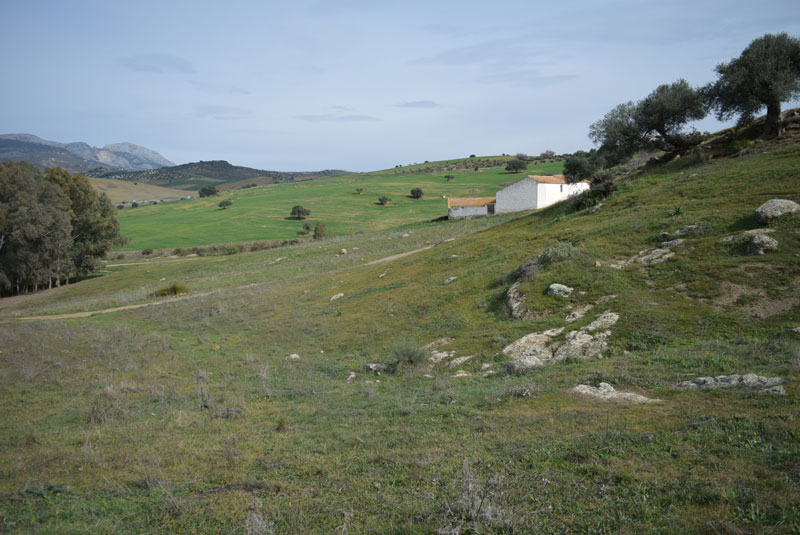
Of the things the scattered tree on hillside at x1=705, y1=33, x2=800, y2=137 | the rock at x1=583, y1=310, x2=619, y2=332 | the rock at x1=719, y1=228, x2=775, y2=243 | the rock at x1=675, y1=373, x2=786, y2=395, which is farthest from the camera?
the scattered tree on hillside at x1=705, y1=33, x2=800, y2=137

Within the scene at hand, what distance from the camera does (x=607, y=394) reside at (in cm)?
940

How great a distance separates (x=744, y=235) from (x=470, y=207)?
196 feet

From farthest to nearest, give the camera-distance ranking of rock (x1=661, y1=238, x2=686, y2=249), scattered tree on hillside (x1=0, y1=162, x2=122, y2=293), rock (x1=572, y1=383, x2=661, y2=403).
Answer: scattered tree on hillside (x1=0, y1=162, x2=122, y2=293)
rock (x1=661, y1=238, x2=686, y2=249)
rock (x1=572, y1=383, x2=661, y2=403)

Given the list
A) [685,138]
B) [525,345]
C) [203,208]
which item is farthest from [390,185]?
[525,345]

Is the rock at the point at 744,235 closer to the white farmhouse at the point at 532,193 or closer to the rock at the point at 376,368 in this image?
the rock at the point at 376,368

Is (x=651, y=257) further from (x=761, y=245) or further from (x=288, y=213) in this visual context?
(x=288, y=213)

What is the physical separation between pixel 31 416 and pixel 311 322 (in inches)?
558

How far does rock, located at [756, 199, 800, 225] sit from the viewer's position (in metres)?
16.3

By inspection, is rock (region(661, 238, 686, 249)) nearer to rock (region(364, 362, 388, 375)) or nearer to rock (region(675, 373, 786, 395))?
rock (region(675, 373, 786, 395))

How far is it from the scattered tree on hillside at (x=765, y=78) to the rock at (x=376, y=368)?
97.7 ft

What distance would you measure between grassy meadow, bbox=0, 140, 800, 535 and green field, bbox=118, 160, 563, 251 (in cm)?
7186

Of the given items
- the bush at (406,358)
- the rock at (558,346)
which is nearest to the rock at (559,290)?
the rock at (558,346)

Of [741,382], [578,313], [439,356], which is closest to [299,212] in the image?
[439,356]

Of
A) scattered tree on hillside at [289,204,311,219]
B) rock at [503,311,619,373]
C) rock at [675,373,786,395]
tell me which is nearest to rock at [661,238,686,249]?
rock at [503,311,619,373]
